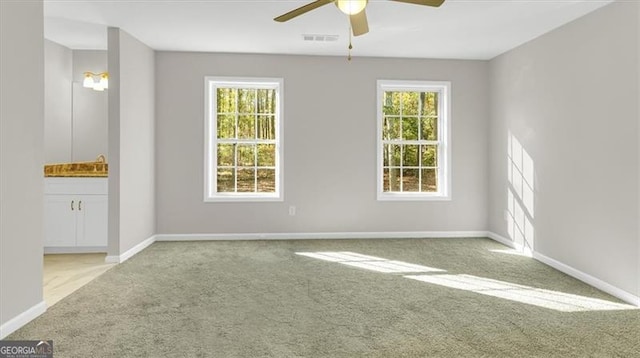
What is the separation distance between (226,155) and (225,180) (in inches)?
14.1

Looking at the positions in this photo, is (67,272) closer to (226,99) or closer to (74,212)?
(74,212)

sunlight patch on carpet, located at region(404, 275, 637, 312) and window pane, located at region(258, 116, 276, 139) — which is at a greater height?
window pane, located at region(258, 116, 276, 139)

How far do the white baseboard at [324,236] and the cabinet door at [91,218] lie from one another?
35.9 inches

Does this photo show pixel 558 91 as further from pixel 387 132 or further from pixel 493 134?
pixel 387 132

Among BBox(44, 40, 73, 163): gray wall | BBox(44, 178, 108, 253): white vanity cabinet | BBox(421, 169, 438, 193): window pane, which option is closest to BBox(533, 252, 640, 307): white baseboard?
BBox(421, 169, 438, 193): window pane

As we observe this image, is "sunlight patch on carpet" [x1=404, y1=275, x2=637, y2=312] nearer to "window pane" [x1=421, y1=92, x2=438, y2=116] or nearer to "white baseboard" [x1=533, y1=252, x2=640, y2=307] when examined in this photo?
"white baseboard" [x1=533, y1=252, x2=640, y2=307]

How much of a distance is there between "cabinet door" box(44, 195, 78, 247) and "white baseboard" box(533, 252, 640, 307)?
5368mm

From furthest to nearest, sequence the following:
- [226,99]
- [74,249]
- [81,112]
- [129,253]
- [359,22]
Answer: [226,99], [81,112], [74,249], [129,253], [359,22]

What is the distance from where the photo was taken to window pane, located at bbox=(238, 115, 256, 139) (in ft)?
19.9

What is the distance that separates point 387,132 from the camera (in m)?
6.24

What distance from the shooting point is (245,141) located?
19.7 ft

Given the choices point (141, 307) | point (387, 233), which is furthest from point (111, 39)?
point (387, 233)

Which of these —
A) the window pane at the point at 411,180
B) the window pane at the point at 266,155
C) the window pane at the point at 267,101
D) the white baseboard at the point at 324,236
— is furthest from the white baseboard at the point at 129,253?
the window pane at the point at 411,180

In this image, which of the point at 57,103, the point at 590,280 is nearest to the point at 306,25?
the point at 57,103
